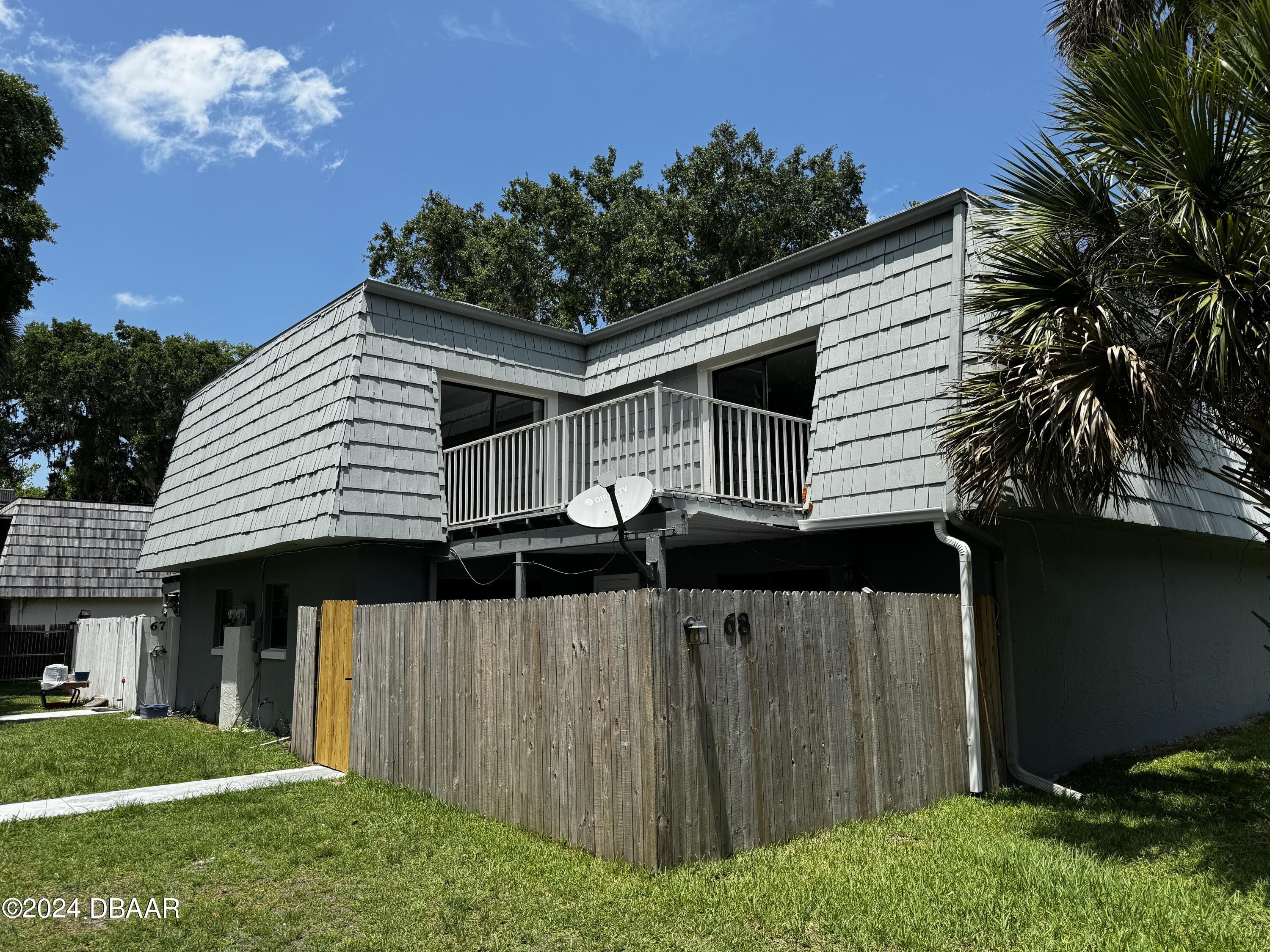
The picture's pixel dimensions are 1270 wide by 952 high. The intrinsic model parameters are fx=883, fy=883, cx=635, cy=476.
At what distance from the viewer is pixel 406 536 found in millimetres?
10727

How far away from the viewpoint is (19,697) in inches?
738

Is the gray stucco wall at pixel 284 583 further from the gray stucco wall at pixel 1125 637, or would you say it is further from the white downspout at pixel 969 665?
the gray stucco wall at pixel 1125 637

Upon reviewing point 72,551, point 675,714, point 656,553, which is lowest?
point 675,714

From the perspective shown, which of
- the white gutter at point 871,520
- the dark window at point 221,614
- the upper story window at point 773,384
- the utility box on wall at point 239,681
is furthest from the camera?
the dark window at point 221,614

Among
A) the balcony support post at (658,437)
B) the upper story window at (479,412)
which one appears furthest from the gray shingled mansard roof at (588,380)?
the balcony support post at (658,437)

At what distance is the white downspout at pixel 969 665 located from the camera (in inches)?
311

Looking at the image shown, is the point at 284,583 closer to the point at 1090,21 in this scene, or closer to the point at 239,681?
the point at 239,681

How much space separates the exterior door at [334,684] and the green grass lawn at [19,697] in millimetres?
9717

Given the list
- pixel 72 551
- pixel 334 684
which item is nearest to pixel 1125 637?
pixel 334 684

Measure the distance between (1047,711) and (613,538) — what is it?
16.2 feet

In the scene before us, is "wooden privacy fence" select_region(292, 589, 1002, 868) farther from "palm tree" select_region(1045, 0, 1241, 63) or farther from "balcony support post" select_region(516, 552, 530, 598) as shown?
Result: "palm tree" select_region(1045, 0, 1241, 63)

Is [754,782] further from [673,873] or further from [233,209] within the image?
[233,209]

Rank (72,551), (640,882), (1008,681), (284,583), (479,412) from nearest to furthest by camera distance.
→ (640,882), (1008,681), (284,583), (479,412), (72,551)

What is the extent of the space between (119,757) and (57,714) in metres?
7.03
